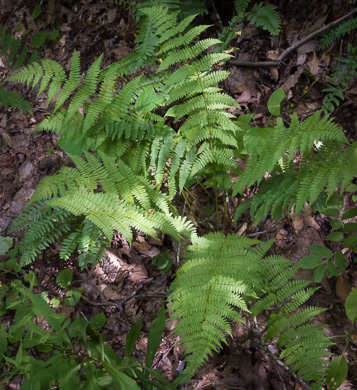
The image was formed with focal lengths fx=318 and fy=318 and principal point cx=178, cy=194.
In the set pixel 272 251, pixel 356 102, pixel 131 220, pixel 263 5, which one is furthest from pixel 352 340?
pixel 263 5

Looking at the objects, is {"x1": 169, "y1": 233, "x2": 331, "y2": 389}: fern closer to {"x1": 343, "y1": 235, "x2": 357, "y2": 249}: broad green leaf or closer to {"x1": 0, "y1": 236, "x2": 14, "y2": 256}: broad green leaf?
{"x1": 343, "y1": 235, "x2": 357, "y2": 249}: broad green leaf

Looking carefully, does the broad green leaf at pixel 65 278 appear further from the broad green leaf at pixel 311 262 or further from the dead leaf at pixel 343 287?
the dead leaf at pixel 343 287

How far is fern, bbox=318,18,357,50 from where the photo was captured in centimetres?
301

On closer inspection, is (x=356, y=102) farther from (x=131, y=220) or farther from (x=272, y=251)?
(x=131, y=220)

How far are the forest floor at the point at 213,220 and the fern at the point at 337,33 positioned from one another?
0.14m

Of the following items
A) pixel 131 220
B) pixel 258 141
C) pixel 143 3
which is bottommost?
pixel 131 220

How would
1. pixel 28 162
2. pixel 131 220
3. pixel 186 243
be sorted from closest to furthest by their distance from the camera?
pixel 131 220, pixel 186 243, pixel 28 162

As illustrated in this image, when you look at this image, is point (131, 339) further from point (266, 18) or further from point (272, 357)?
point (266, 18)

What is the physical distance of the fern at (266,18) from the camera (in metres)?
3.29

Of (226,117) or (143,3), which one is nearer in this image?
(226,117)

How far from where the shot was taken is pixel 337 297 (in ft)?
8.73

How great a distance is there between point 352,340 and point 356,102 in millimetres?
2141

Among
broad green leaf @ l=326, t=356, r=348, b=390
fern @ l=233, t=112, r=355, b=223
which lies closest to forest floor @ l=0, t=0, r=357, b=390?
broad green leaf @ l=326, t=356, r=348, b=390

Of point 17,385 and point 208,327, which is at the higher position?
point 208,327
